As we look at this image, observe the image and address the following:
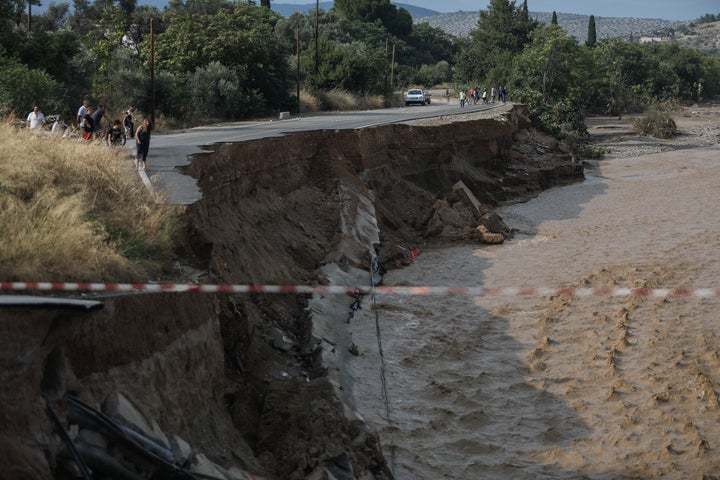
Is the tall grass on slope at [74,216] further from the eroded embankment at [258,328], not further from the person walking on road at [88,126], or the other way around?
the person walking on road at [88,126]

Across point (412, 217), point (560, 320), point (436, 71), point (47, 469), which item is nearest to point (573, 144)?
point (412, 217)

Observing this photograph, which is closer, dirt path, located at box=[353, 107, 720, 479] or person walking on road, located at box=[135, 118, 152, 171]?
dirt path, located at box=[353, 107, 720, 479]

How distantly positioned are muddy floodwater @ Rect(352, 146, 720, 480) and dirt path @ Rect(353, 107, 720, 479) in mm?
30

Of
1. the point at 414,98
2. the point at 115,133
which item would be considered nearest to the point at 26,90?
the point at 115,133

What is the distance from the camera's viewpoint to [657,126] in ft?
204

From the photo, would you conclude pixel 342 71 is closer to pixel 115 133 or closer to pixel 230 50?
pixel 230 50

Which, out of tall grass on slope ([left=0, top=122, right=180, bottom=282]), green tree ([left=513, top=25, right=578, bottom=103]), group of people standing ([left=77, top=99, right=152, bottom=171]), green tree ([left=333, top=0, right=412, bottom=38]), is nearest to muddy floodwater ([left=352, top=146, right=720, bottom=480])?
tall grass on slope ([left=0, top=122, right=180, bottom=282])

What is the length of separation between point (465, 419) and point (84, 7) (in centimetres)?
7423

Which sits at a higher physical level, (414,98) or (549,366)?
(414,98)

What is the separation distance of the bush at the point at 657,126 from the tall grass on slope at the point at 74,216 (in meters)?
52.3

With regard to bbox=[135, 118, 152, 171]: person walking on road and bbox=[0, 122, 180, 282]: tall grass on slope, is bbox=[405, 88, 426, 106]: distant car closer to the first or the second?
bbox=[135, 118, 152, 171]: person walking on road

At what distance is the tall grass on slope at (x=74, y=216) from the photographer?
9.82 meters

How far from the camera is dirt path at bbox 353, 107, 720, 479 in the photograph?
12531mm

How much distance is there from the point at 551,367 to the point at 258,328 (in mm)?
5190
